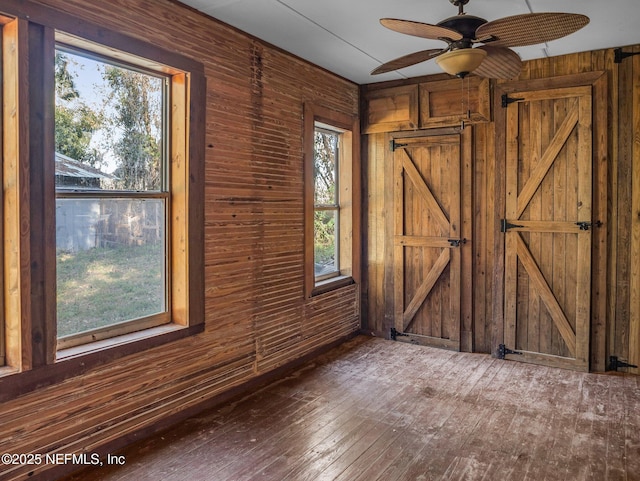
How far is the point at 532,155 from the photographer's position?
437 cm

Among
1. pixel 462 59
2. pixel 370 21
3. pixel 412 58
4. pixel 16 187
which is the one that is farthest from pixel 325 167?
pixel 16 187

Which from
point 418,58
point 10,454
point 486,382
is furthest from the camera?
point 486,382

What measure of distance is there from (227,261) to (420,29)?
2026mm

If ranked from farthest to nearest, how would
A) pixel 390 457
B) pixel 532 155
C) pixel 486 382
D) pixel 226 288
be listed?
1. pixel 532 155
2. pixel 486 382
3. pixel 226 288
4. pixel 390 457

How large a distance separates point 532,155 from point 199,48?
306 cm

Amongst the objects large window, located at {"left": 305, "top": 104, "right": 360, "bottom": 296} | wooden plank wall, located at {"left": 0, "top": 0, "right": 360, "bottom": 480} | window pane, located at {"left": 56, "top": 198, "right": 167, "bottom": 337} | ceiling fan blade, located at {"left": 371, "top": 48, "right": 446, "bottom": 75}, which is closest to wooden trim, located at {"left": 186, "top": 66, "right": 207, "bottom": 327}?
wooden plank wall, located at {"left": 0, "top": 0, "right": 360, "bottom": 480}

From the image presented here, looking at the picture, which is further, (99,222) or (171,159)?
(171,159)

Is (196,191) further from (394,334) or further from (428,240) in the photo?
(394,334)

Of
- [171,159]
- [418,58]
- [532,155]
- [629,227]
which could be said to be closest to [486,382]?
[629,227]

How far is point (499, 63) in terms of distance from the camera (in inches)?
122

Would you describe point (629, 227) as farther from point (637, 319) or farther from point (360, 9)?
point (360, 9)

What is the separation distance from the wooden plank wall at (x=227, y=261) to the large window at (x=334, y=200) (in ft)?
0.77

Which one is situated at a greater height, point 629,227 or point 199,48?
point 199,48

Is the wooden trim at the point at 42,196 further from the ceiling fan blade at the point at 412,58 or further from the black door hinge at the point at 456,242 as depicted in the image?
the black door hinge at the point at 456,242
